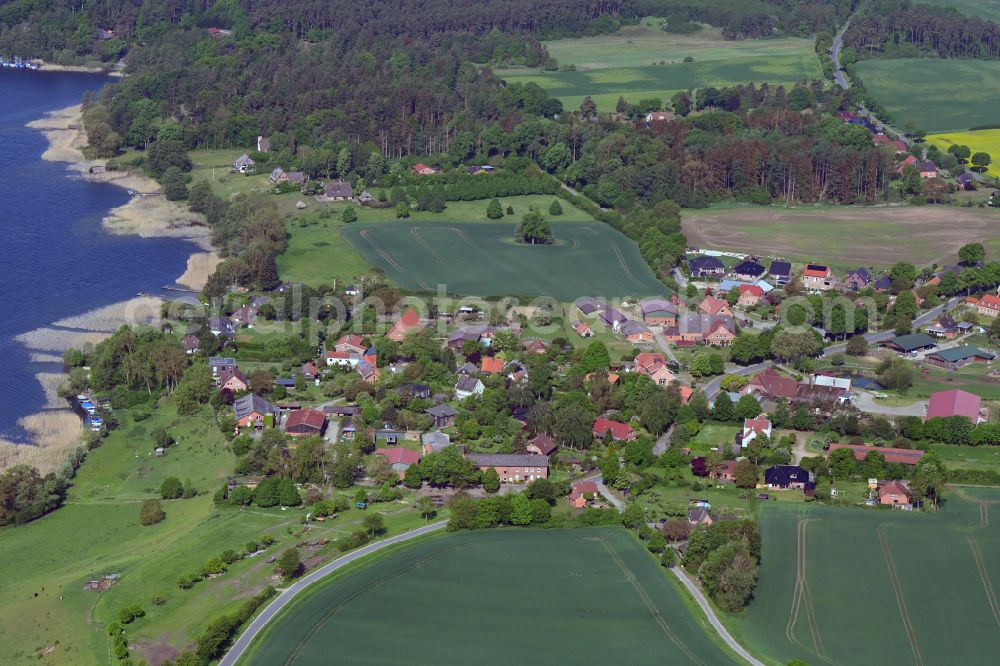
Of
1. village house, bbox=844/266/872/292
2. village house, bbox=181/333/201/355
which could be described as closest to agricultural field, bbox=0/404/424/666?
village house, bbox=181/333/201/355

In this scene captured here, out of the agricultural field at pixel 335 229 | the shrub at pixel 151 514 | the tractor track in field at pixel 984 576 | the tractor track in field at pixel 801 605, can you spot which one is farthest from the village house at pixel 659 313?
the shrub at pixel 151 514

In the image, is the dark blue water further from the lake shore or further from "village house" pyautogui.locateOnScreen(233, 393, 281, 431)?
"village house" pyautogui.locateOnScreen(233, 393, 281, 431)

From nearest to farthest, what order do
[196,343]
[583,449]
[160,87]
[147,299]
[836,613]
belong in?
[836,613], [583,449], [196,343], [147,299], [160,87]

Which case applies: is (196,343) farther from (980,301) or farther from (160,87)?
(160,87)

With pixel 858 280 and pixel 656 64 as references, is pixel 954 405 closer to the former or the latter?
pixel 858 280

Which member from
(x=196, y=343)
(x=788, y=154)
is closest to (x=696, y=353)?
(x=196, y=343)
